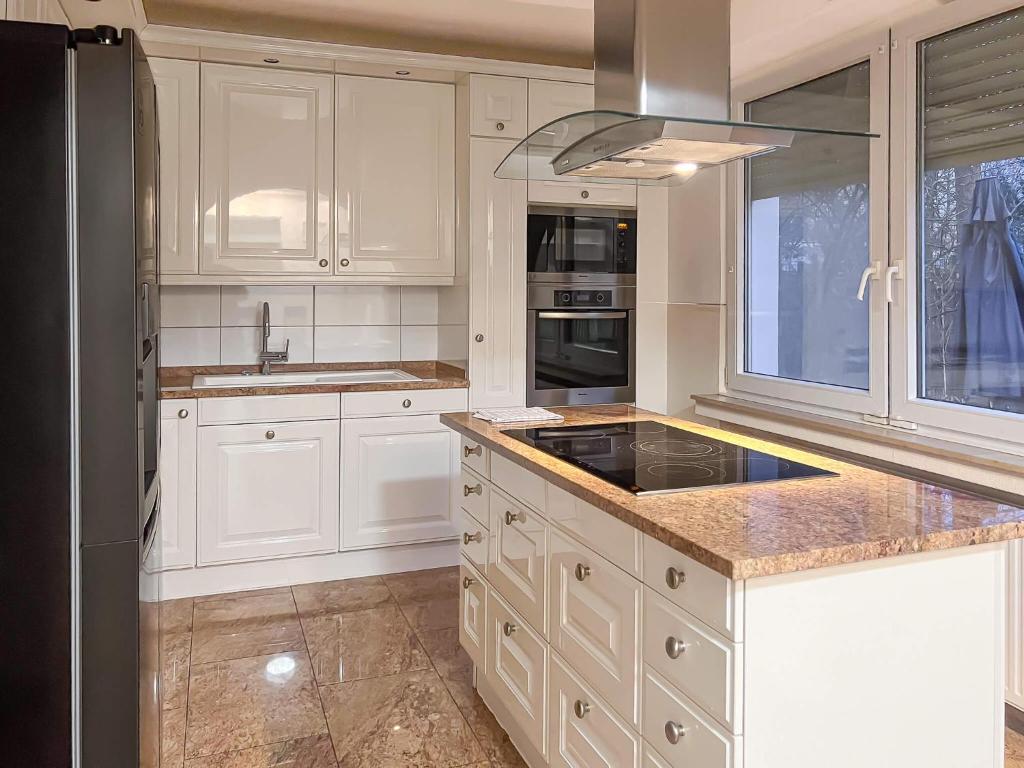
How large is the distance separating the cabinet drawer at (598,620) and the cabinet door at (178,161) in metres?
2.39

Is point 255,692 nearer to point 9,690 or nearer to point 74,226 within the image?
point 9,690

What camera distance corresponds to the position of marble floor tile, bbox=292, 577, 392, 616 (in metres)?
3.51

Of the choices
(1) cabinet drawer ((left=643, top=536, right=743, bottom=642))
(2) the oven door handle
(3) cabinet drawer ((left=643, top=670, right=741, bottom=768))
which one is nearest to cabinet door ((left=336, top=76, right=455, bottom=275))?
(2) the oven door handle

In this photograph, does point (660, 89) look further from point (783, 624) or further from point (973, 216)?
point (973, 216)

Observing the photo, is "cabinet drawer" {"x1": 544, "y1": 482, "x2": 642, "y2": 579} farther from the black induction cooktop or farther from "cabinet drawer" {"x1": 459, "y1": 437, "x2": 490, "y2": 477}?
"cabinet drawer" {"x1": 459, "y1": 437, "x2": 490, "y2": 477}

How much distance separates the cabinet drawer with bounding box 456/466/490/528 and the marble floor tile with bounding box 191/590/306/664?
98cm

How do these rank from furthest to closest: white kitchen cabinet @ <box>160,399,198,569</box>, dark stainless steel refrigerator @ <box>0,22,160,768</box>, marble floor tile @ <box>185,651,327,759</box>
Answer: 1. white kitchen cabinet @ <box>160,399,198,569</box>
2. marble floor tile @ <box>185,651,327,759</box>
3. dark stainless steel refrigerator @ <box>0,22,160,768</box>

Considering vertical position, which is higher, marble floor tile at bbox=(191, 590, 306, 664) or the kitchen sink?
the kitchen sink

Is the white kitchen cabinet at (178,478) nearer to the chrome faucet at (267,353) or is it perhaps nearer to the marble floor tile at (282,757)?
the chrome faucet at (267,353)

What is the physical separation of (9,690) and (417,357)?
9.86 ft

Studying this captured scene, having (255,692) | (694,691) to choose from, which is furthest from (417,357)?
(694,691)

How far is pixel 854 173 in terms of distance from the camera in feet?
10.7

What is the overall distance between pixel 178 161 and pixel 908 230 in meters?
2.90

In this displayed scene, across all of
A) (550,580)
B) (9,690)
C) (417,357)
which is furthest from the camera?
(417,357)
